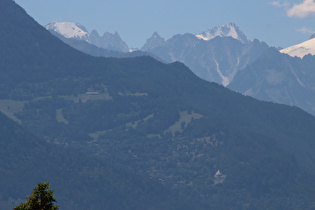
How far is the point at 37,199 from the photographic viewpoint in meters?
71.1

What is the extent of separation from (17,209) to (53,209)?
3347 mm

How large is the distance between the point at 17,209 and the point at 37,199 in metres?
2.16

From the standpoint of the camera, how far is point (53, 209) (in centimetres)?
7019

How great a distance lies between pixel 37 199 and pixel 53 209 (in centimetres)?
204

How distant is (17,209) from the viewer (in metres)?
70.0
